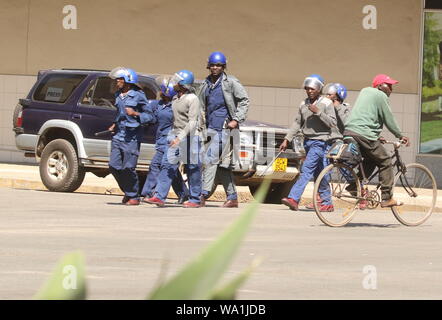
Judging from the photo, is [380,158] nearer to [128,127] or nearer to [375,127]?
[375,127]

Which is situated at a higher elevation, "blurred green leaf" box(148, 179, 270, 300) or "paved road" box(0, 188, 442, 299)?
"blurred green leaf" box(148, 179, 270, 300)

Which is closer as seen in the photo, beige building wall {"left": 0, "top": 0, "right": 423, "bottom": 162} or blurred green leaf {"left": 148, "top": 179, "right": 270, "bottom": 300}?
blurred green leaf {"left": 148, "top": 179, "right": 270, "bottom": 300}

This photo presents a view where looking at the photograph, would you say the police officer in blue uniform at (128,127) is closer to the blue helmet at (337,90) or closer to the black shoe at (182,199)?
the black shoe at (182,199)

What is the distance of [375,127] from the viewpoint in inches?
567

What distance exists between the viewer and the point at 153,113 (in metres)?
16.7

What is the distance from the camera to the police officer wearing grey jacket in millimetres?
16500

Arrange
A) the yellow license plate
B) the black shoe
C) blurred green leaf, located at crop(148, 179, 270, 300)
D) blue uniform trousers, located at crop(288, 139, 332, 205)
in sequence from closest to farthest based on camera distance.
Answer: blurred green leaf, located at crop(148, 179, 270, 300) < blue uniform trousers, located at crop(288, 139, 332, 205) < the black shoe < the yellow license plate

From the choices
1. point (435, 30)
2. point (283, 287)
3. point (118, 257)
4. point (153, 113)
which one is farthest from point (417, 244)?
point (435, 30)

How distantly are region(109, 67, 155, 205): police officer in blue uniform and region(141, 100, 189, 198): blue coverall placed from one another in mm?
139

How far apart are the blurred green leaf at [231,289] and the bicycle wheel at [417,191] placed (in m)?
13.4

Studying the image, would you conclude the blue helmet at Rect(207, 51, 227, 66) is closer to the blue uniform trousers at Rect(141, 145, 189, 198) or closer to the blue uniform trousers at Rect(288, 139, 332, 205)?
the blue uniform trousers at Rect(288, 139, 332, 205)

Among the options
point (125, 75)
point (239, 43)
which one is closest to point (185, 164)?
point (125, 75)

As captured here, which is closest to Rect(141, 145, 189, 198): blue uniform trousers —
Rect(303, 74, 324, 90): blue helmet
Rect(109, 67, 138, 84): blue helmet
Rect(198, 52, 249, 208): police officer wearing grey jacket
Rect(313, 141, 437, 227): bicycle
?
Rect(198, 52, 249, 208): police officer wearing grey jacket
